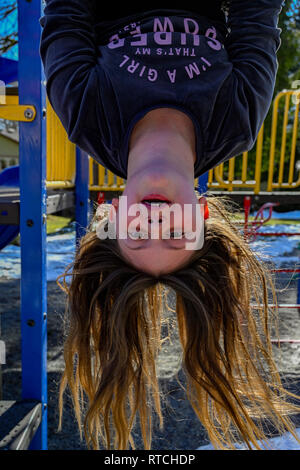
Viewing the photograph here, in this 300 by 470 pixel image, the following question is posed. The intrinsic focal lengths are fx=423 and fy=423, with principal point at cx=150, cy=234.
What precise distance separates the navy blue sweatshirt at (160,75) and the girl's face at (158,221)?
19 centimetres

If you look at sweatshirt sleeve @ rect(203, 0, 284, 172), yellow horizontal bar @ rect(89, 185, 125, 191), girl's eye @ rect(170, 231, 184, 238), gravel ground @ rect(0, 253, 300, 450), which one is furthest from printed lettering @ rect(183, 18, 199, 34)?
yellow horizontal bar @ rect(89, 185, 125, 191)

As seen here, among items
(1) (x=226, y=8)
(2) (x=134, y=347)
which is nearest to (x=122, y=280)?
(2) (x=134, y=347)

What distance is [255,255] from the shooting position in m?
1.44

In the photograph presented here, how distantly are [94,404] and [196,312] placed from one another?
403 millimetres

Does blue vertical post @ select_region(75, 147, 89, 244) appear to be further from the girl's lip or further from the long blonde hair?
the girl's lip

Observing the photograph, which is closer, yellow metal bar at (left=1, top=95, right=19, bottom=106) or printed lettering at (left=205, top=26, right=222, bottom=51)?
printed lettering at (left=205, top=26, right=222, bottom=51)

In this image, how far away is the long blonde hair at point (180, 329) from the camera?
1229 millimetres

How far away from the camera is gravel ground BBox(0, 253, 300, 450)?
2.06 meters

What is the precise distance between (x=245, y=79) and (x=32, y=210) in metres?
0.91

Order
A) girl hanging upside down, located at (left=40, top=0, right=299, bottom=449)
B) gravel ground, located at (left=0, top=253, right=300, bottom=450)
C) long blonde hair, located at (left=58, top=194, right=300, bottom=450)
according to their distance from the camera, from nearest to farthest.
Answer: girl hanging upside down, located at (left=40, top=0, right=299, bottom=449)
long blonde hair, located at (left=58, top=194, right=300, bottom=450)
gravel ground, located at (left=0, top=253, right=300, bottom=450)

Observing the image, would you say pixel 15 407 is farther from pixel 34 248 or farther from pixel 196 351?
pixel 196 351

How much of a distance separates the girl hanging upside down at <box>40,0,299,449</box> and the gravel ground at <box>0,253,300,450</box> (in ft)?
0.67

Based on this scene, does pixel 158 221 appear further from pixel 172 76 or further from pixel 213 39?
pixel 213 39

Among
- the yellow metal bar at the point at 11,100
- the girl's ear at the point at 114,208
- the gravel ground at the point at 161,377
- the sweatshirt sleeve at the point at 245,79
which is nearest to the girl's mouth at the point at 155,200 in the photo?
the girl's ear at the point at 114,208
